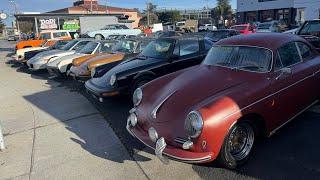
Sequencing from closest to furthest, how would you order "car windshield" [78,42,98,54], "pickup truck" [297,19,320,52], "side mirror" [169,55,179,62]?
1. "side mirror" [169,55,179,62]
2. "pickup truck" [297,19,320,52]
3. "car windshield" [78,42,98,54]

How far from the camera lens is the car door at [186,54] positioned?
7.77 m

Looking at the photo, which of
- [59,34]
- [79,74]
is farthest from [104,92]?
[59,34]

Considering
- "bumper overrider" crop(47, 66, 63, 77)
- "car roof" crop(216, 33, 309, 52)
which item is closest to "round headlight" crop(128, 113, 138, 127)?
"car roof" crop(216, 33, 309, 52)

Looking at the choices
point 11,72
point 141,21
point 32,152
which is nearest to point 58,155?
point 32,152

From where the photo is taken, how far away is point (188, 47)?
8.09 metres

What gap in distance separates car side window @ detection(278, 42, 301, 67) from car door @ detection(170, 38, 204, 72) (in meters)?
2.86

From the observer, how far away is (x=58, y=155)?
17.2 feet

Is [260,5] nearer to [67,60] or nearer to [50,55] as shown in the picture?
[50,55]

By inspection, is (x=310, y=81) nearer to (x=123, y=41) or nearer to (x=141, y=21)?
(x=123, y=41)

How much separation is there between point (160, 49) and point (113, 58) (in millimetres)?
2098

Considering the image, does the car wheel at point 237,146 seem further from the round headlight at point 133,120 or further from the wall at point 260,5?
the wall at point 260,5

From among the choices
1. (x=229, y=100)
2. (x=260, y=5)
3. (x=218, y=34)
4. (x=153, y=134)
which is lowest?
(x=153, y=134)

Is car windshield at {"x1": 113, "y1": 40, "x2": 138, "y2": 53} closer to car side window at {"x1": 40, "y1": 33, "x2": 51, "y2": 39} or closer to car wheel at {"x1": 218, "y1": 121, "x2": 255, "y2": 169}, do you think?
car wheel at {"x1": 218, "y1": 121, "x2": 255, "y2": 169}

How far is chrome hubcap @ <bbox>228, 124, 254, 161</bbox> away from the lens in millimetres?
4266
